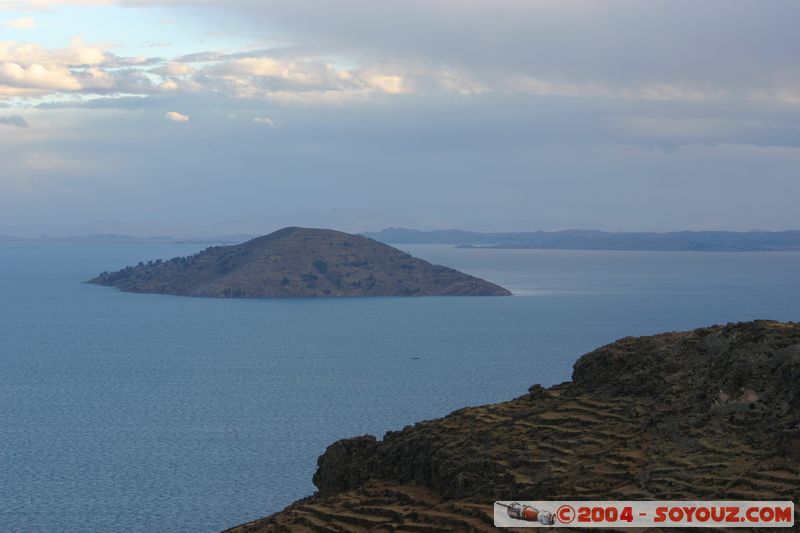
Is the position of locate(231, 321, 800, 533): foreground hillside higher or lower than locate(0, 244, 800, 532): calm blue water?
higher

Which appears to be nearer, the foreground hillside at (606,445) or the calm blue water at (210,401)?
the foreground hillside at (606,445)

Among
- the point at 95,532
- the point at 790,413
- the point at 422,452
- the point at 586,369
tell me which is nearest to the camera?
the point at 790,413

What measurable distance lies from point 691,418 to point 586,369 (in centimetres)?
Result: 642

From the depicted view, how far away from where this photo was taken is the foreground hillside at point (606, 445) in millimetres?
27469

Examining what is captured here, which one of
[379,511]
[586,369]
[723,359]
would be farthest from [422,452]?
[723,359]

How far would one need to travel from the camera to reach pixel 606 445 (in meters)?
30.8

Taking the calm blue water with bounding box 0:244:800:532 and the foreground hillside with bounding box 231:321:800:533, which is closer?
the foreground hillside with bounding box 231:321:800:533

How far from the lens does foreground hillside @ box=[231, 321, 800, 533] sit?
1081 inches

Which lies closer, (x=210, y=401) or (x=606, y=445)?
(x=606, y=445)

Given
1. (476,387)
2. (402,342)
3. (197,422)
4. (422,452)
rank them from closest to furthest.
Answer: (422,452) < (197,422) < (476,387) < (402,342)

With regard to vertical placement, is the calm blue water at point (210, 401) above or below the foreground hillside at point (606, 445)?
below

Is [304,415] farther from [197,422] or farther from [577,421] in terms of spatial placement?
[577,421]

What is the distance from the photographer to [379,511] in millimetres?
29641

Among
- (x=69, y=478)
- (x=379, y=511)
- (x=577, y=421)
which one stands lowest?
(x=69, y=478)
